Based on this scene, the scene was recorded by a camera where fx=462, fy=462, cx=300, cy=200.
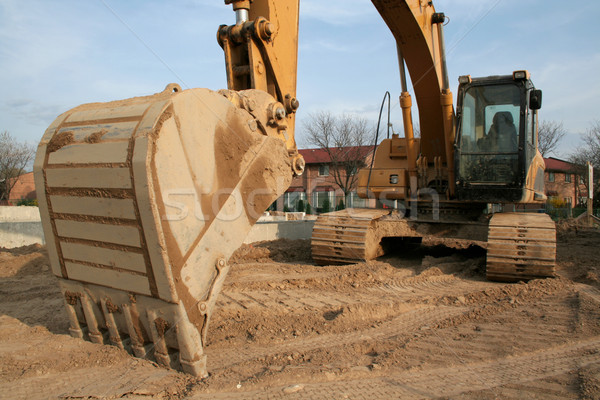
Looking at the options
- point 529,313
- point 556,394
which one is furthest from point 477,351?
point 529,313

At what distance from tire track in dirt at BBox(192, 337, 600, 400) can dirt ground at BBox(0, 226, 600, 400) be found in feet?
0.04

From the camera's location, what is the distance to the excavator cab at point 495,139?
6.71 metres

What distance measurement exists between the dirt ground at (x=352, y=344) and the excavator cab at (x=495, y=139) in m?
1.43

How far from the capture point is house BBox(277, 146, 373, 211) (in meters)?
32.1

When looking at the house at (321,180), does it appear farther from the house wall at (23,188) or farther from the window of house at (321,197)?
the house wall at (23,188)

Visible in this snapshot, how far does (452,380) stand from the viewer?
121 inches

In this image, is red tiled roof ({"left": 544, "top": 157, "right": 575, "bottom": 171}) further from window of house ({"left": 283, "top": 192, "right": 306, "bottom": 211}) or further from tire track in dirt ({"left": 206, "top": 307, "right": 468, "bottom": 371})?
tire track in dirt ({"left": 206, "top": 307, "right": 468, "bottom": 371})

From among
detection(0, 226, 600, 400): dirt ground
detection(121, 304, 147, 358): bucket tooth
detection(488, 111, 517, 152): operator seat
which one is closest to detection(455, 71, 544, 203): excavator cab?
detection(488, 111, 517, 152): operator seat

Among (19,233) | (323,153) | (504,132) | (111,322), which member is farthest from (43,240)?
(323,153)

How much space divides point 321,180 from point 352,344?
32854 mm


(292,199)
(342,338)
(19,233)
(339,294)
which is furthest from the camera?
(292,199)

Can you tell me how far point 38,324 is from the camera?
4.27 meters

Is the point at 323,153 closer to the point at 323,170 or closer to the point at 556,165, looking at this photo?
the point at 323,170

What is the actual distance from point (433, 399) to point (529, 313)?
2306mm
